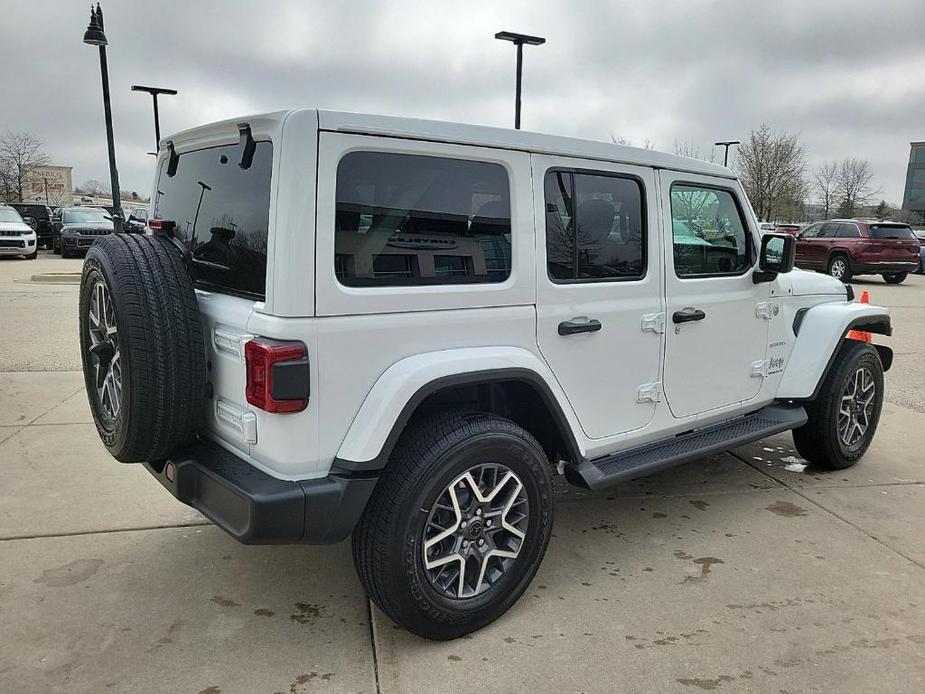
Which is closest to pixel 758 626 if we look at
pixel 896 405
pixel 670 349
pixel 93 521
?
pixel 670 349

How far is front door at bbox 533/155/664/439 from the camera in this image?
116 inches

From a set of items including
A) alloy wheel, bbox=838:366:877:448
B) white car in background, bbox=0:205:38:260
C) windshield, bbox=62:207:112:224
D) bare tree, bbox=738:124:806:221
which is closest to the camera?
alloy wheel, bbox=838:366:877:448

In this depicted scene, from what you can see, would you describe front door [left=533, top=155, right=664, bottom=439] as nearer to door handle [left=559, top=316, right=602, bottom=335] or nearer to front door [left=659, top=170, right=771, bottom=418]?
door handle [left=559, top=316, right=602, bottom=335]

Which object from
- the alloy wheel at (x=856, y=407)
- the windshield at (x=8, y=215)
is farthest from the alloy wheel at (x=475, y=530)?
the windshield at (x=8, y=215)

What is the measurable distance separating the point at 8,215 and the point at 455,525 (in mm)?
23338

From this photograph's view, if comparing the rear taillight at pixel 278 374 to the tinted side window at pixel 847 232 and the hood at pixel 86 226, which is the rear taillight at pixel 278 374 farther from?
the hood at pixel 86 226

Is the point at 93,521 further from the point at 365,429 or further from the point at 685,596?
the point at 685,596

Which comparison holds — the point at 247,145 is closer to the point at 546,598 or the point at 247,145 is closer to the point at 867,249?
the point at 546,598

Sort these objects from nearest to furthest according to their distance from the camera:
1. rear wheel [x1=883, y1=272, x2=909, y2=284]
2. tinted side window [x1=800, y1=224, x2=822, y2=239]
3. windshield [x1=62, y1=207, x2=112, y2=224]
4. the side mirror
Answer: the side mirror < rear wheel [x1=883, y1=272, x2=909, y2=284] < tinted side window [x1=800, y1=224, x2=822, y2=239] < windshield [x1=62, y1=207, x2=112, y2=224]

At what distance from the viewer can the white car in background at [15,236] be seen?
66.2 feet

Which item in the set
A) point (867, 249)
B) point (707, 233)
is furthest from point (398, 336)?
point (867, 249)

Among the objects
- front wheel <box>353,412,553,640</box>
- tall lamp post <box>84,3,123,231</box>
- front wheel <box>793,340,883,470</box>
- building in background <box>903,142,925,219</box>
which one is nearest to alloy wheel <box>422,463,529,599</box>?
front wheel <box>353,412,553,640</box>

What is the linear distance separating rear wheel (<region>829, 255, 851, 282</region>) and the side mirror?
623 inches

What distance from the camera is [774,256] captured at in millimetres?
3906
